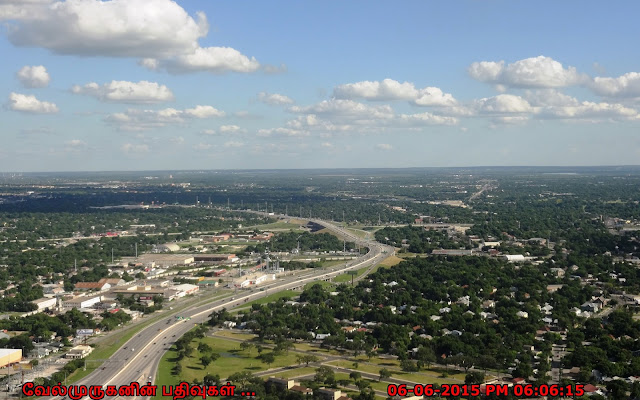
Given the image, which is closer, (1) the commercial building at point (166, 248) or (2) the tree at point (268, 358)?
(2) the tree at point (268, 358)

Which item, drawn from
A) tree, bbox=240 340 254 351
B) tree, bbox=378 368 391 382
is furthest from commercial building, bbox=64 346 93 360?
tree, bbox=378 368 391 382

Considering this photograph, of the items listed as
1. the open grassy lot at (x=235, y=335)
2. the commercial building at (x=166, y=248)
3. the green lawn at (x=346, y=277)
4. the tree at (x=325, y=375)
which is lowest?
the open grassy lot at (x=235, y=335)

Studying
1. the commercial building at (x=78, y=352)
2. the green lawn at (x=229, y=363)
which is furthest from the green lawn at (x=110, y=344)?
the green lawn at (x=229, y=363)

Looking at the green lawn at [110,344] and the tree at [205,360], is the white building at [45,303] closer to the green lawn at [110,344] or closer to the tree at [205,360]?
the green lawn at [110,344]

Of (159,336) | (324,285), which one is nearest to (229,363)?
(159,336)

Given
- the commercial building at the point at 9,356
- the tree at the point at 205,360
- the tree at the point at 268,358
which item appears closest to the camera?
the tree at the point at 205,360

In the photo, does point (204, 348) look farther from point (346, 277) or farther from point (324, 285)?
point (346, 277)

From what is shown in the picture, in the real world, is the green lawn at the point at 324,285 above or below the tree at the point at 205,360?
below

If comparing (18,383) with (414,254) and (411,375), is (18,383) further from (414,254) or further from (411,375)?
(414,254)
